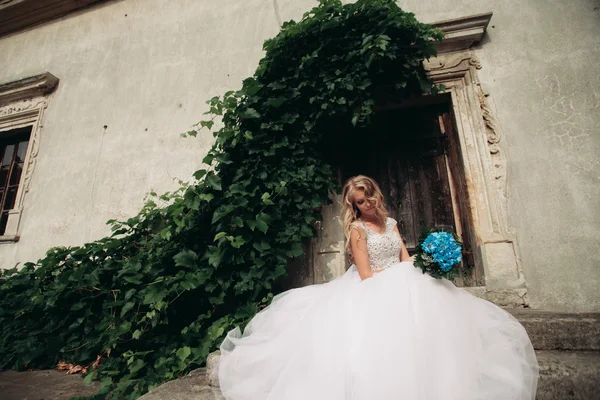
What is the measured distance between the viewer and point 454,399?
1209mm

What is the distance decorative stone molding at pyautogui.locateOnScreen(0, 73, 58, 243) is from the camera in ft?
14.9

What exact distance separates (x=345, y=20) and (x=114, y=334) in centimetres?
354

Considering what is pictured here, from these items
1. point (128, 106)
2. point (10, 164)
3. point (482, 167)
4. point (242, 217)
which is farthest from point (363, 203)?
point (10, 164)

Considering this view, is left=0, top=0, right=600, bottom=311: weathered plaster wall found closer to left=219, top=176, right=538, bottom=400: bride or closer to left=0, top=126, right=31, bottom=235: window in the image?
left=0, top=126, right=31, bottom=235: window

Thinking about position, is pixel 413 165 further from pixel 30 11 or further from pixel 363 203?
pixel 30 11

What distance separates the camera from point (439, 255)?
155 cm

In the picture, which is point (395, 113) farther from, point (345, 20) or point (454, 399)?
point (454, 399)

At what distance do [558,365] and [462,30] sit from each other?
Result: 10.3 feet

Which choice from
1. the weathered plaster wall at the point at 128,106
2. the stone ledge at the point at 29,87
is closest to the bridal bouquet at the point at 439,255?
the weathered plaster wall at the point at 128,106

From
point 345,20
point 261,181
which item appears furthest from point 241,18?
point 261,181

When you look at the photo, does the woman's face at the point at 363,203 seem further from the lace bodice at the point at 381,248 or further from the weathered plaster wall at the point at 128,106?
the weathered plaster wall at the point at 128,106

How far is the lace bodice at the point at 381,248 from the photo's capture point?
2.21m

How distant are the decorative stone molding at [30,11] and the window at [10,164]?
2.16 meters

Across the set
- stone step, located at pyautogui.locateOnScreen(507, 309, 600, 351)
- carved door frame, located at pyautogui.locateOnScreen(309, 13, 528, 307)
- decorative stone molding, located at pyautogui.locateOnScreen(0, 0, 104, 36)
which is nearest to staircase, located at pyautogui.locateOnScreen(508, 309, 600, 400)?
stone step, located at pyautogui.locateOnScreen(507, 309, 600, 351)
